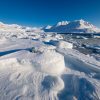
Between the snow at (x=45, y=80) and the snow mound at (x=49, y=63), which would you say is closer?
the snow at (x=45, y=80)

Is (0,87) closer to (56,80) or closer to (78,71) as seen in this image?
(56,80)

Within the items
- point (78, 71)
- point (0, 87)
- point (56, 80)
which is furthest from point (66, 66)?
point (0, 87)

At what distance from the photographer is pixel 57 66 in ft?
16.0

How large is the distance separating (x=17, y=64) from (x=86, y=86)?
2.10 meters

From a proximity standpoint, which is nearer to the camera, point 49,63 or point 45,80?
point 45,80

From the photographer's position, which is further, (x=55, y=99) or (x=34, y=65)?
(x=34, y=65)

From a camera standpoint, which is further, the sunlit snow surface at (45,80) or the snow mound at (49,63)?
the snow mound at (49,63)

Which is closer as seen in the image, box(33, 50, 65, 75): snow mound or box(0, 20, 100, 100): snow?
box(0, 20, 100, 100): snow

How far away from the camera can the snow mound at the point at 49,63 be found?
4.63m

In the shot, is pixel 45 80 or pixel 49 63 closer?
pixel 45 80

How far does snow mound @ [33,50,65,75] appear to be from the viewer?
4.63m

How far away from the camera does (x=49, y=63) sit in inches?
189

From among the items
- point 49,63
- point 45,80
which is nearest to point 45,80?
point 45,80

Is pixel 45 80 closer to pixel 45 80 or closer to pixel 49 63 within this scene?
pixel 45 80
